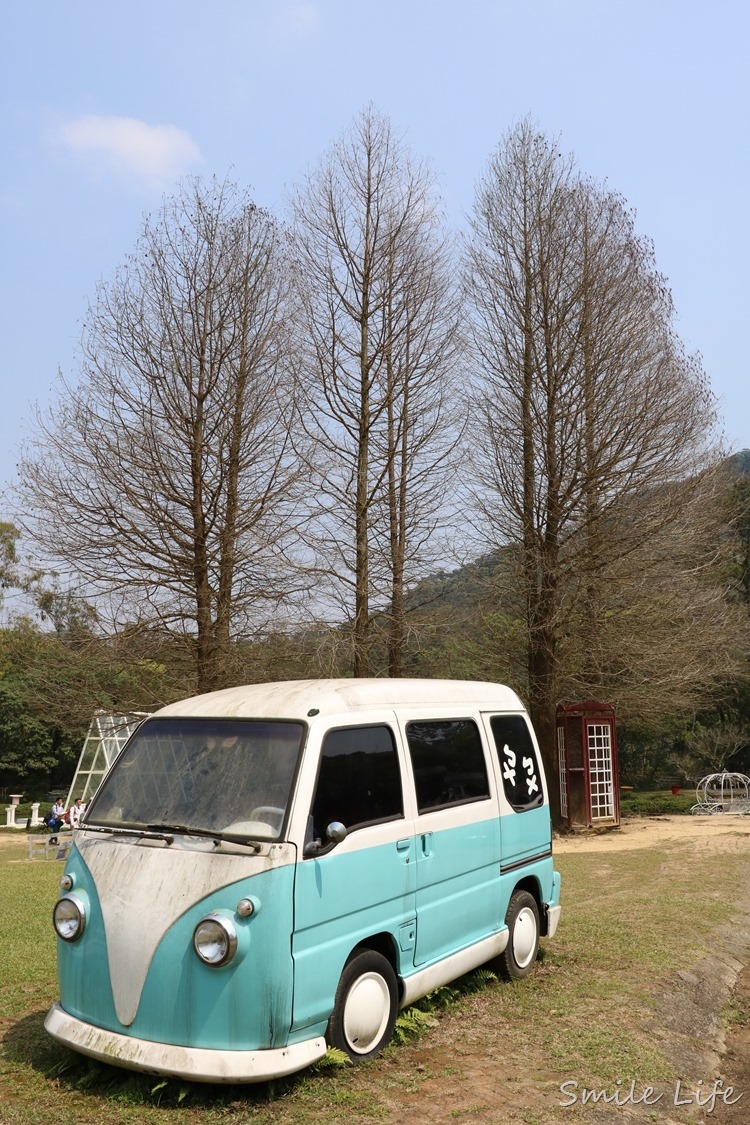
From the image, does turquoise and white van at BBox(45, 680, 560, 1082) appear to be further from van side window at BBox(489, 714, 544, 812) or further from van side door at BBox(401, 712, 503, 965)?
van side window at BBox(489, 714, 544, 812)

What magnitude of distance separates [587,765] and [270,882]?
1961 cm

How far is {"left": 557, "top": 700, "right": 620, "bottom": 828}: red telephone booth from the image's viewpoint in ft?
76.4

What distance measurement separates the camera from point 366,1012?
5340mm

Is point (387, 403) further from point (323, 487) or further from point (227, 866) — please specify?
point (227, 866)

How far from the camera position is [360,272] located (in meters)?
22.0

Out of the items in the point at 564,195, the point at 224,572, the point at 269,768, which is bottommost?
the point at 269,768

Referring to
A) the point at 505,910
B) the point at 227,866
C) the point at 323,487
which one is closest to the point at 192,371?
the point at 323,487

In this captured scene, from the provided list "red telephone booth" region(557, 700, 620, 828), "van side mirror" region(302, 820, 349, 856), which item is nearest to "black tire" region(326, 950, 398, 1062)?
"van side mirror" region(302, 820, 349, 856)

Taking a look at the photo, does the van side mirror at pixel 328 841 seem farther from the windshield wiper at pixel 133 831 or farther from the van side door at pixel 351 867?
the windshield wiper at pixel 133 831

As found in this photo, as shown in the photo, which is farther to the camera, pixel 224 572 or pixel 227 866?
pixel 224 572

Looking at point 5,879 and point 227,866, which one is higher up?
point 227,866

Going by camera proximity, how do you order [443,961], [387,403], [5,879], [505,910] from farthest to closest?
[387,403] → [5,879] → [505,910] → [443,961]

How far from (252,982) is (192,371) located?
1689 centimetres

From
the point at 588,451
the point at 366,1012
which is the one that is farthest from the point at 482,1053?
the point at 588,451
